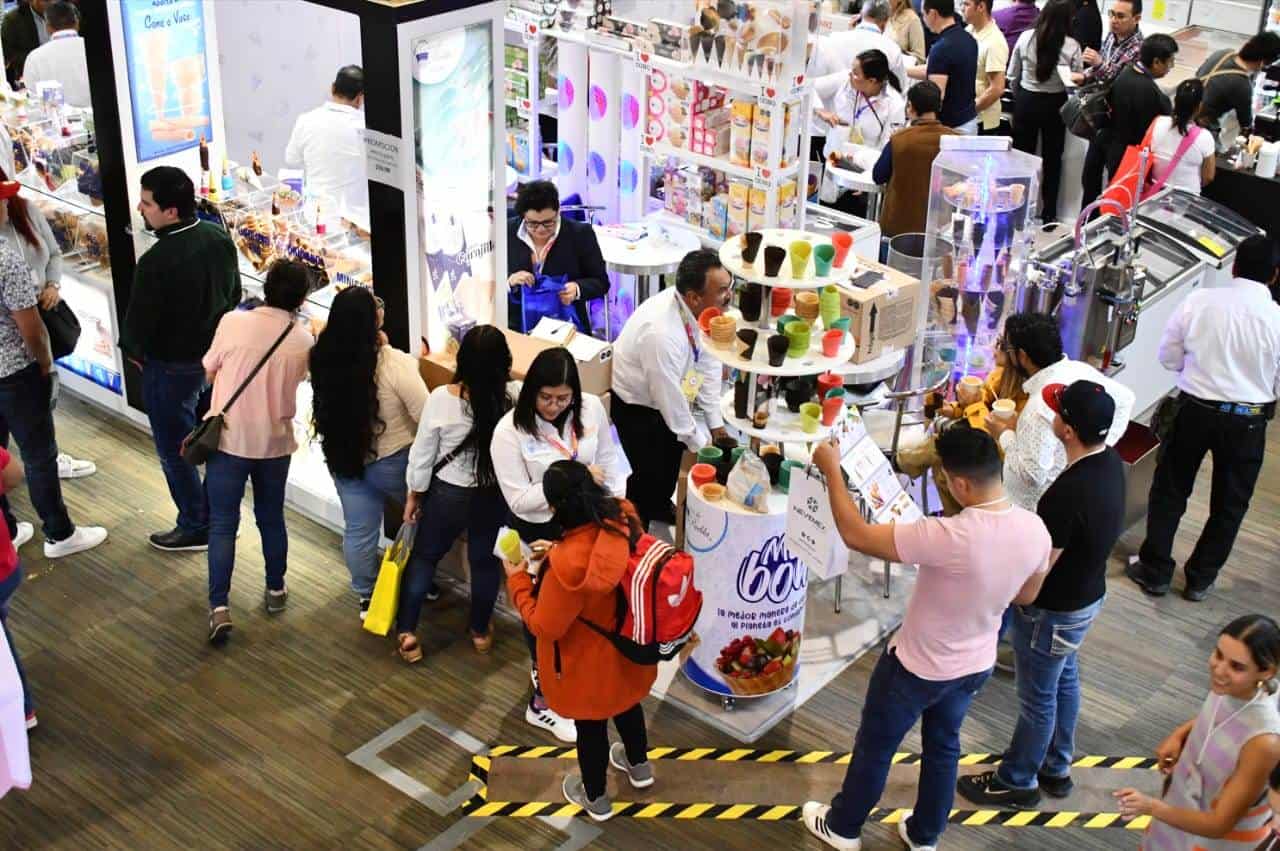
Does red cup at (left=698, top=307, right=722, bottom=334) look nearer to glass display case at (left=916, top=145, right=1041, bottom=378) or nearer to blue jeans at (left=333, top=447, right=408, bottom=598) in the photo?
blue jeans at (left=333, top=447, right=408, bottom=598)

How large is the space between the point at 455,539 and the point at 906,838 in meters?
1.99

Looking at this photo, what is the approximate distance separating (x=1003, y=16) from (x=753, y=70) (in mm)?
4482

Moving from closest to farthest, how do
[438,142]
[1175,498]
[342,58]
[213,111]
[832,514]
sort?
[832,514]
[438,142]
[1175,498]
[213,111]
[342,58]

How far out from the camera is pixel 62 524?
6.01 meters

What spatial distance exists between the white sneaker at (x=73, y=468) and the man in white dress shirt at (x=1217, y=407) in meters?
4.67

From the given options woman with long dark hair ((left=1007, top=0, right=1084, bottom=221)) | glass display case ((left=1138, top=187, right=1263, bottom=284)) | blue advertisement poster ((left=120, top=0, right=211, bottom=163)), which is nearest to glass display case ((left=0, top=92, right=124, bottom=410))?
blue advertisement poster ((left=120, top=0, right=211, bottom=163))

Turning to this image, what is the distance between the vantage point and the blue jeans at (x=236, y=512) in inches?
211

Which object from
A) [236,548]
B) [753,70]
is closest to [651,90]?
[753,70]

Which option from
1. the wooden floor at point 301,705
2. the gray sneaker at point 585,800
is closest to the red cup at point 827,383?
the wooden floor at point 301,705

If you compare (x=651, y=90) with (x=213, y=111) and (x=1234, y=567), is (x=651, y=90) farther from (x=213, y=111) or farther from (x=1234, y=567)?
(x=1234, y=567)

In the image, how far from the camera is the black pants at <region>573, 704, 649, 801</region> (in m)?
4.52

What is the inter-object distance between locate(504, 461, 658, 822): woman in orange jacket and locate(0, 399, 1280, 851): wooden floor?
51cm

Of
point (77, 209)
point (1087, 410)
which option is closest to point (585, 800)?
point (1087, 410)

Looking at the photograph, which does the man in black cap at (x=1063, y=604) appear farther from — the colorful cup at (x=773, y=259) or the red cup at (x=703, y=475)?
the red cup at (x=703, y=475)
